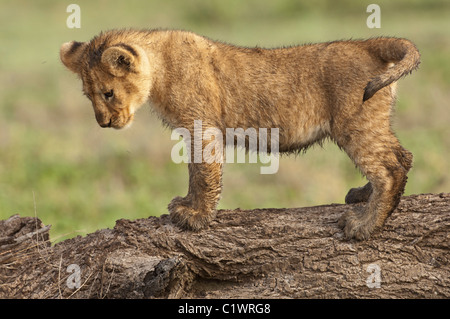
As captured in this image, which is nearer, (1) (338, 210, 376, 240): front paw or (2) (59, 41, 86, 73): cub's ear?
(1) (338, 210, 376, 240): front paw

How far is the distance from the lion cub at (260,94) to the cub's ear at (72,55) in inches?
2.9

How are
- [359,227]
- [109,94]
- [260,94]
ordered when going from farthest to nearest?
[260,94]
[109,94]
[359,227]

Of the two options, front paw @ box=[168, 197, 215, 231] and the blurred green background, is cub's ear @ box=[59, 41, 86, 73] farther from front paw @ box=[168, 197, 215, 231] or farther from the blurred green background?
front paw @ box=[168, 197, 215, 231]

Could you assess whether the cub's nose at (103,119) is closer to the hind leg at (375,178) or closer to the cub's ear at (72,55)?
the cub's ear at (72,55)

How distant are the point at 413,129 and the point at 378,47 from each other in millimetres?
8295

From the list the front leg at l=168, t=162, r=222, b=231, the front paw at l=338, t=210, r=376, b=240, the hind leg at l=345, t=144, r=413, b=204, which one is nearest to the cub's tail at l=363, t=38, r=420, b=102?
the hind leg at l=345, t=144, r=413, b=204

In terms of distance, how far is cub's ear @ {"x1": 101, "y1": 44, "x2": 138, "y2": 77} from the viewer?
18.4ft

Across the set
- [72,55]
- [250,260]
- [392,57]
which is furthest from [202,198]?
[392,57]

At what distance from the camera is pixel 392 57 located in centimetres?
572

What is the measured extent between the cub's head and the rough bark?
90 cm

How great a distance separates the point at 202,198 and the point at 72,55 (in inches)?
69.1

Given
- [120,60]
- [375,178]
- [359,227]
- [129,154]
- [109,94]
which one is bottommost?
[359,227]

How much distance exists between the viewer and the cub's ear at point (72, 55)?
20.2 ft

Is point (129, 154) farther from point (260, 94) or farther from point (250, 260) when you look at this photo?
point (250, 260)
